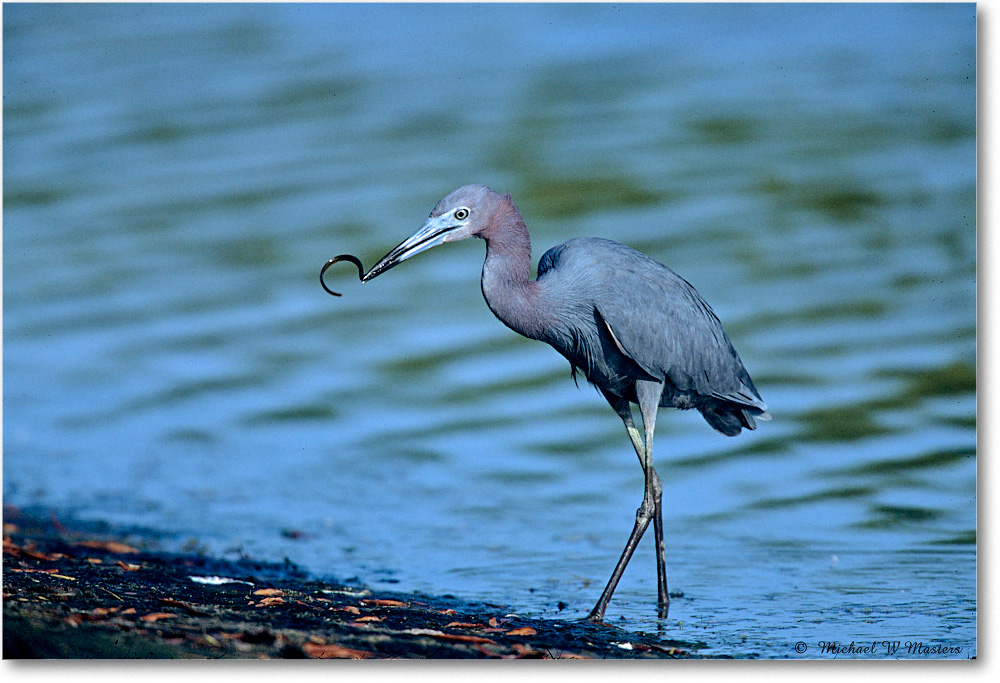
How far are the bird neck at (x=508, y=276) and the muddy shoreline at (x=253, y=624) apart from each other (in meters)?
0.88

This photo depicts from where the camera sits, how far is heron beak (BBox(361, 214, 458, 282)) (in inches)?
135

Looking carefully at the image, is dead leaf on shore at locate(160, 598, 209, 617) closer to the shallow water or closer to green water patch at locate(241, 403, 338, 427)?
the shallow water

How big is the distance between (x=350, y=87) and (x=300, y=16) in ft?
5.36

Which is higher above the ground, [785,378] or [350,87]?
[350,87]

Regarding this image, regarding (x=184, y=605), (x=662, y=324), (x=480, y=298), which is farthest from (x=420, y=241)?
(x=480, y=298)

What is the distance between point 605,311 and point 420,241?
1.86ft

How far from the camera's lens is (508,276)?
3504 mm

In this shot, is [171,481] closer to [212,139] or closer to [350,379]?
[350,379]

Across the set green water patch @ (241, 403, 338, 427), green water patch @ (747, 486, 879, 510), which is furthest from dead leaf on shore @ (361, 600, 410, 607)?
green water patch @ (241, 403, 338, 427)

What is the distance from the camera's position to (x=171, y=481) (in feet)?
17.7

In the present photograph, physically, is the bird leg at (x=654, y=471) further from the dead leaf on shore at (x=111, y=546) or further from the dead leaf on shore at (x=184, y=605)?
the dead leaf on shore at (x=111, y=546)

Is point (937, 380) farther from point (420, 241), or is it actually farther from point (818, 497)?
point (420, 241)

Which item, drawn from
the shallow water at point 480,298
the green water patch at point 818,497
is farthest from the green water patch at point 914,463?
the green water patch at point 818,497

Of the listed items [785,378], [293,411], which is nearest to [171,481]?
[293,411]
